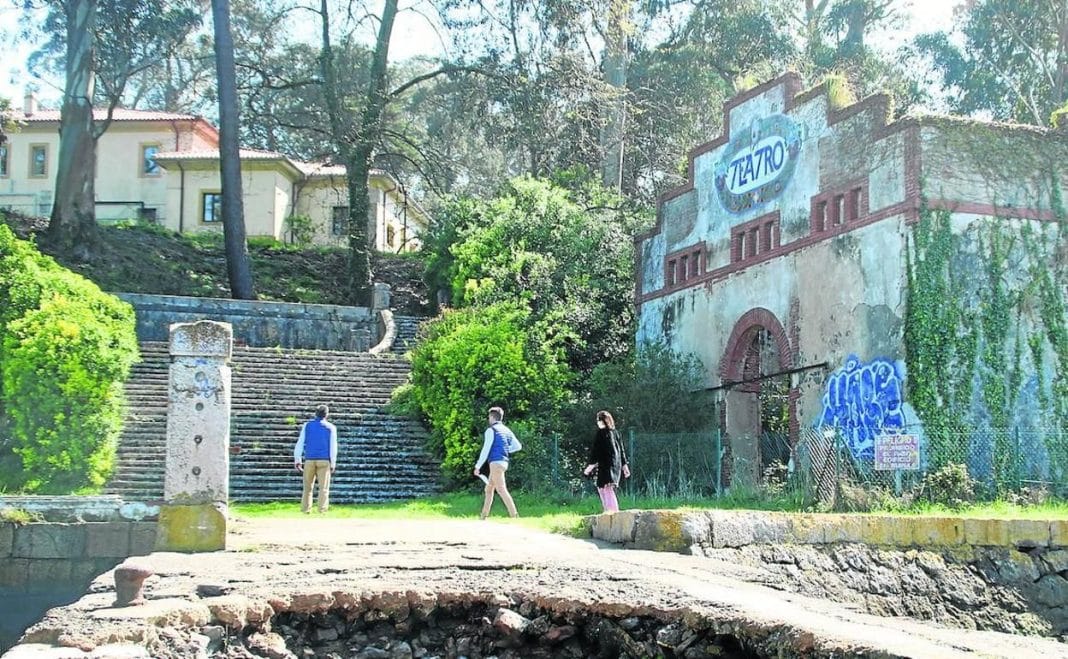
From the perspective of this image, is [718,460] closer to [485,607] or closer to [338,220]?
[485,607]

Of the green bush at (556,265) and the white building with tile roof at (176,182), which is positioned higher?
the white building with tile roof at (176,182)

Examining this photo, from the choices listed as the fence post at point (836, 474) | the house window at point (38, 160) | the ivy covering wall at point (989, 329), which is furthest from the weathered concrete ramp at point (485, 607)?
the house window at point (38, 160)

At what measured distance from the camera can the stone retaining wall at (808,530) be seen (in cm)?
1284

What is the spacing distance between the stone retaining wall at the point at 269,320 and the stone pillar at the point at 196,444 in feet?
59.2

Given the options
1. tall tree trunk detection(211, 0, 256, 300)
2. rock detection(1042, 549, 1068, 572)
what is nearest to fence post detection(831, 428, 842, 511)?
rock detection(1042, 549, 1068, 572)

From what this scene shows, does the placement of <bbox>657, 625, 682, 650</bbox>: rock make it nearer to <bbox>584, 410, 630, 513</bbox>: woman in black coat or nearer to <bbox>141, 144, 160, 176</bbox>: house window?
<bbox>584, 410, 630, 513</bbox>: woman in black coat

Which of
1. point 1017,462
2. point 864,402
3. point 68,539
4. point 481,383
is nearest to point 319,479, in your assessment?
point 68,539

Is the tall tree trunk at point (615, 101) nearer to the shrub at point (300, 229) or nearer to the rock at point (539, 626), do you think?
the shrub at point (300, 229)

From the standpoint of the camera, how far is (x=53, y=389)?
20.1 m

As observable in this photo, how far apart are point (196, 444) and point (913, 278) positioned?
42.5 feet

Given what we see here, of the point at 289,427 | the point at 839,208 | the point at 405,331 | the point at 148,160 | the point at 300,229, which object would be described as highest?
the point at 148,160

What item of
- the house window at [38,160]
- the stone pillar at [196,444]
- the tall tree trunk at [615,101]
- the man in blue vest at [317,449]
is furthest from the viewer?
the house window at [38,160]

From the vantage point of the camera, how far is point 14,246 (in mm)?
22500

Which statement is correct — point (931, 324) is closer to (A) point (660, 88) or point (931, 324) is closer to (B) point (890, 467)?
(B) point (890, 467)
